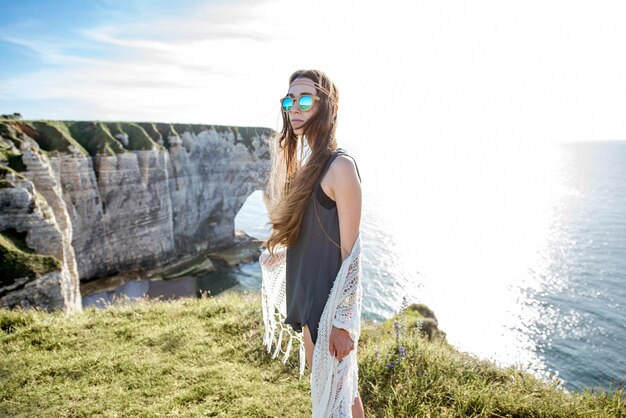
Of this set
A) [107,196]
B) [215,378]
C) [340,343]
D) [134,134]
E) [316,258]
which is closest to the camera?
[340,343]

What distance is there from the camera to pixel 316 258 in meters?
3.20

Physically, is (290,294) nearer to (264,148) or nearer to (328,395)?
(328,395)

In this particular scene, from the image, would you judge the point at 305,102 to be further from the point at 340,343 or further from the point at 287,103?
the point at 340,343

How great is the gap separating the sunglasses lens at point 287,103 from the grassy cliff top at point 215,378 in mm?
3856

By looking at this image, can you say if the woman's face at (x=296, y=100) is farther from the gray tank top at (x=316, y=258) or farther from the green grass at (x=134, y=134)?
the green grass at (x=134, y=134)

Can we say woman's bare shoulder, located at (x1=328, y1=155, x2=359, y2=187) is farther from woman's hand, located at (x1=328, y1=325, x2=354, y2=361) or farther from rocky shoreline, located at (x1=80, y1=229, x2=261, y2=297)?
rocky shoreline, located at (x1=80, y1=229, x2=261, y2=297)

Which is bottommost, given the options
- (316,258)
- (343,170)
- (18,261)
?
(18,261)

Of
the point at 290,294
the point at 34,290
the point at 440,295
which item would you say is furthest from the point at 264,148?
the point at 290,294

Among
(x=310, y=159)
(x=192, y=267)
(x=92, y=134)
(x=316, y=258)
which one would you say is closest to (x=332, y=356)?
(x=316, y=258)

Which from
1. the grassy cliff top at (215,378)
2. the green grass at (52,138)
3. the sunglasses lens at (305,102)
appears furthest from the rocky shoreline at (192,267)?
the sunglasses lens at (305,102)

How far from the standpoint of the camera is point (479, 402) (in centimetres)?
444

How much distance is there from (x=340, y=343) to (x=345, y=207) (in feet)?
3.73

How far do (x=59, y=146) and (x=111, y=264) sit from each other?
507 inches

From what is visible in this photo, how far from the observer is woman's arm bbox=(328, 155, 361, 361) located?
8.95 ft
